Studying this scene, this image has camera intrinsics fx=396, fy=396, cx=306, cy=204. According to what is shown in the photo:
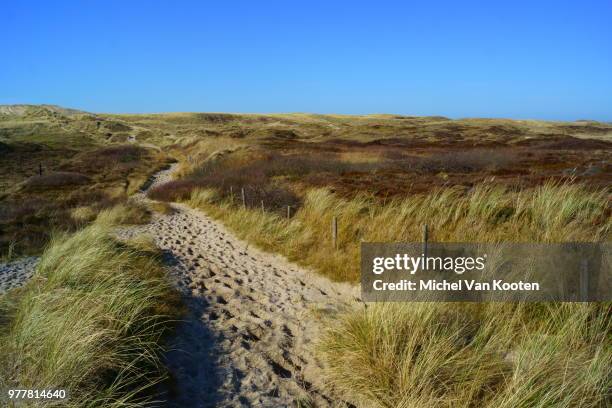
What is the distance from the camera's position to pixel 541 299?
16.1ft

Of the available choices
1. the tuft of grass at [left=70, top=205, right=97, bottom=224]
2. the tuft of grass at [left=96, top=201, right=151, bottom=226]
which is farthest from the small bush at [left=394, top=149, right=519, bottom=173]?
the tuft of grass at [left=70, top=205, right=97, bottom=224]

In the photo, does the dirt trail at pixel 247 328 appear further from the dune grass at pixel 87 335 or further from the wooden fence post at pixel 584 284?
the wooden fence post at pixel 584 284

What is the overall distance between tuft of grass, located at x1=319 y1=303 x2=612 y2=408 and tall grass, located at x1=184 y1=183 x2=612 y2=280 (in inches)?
93.2

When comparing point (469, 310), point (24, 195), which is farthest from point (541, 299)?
point (24, 195)

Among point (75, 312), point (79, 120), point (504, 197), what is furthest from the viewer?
point (79, 120)

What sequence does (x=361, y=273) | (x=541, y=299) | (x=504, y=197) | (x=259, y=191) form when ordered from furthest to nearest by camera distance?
(x=259, y=191)
(x=504, y=197)
(x=361, y=273)
(x=541, y=299)

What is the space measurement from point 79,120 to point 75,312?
9224 centimetres

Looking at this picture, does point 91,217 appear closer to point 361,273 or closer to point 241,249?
point 241,249

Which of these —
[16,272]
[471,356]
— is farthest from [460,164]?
[16,272]

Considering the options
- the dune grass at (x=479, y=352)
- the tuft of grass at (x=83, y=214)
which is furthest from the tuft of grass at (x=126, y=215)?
the dune grass at (x=479, y=352)

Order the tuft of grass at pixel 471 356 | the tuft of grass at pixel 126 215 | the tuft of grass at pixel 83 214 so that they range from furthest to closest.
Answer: the tuft of grass at pixel 83 214
the tuft of grass at pixel 126 215
the tuft of grass at pixel 471 356

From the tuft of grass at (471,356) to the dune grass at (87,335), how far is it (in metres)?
2.08

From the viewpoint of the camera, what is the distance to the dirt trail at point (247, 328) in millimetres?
4168

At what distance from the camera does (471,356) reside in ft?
12.9
